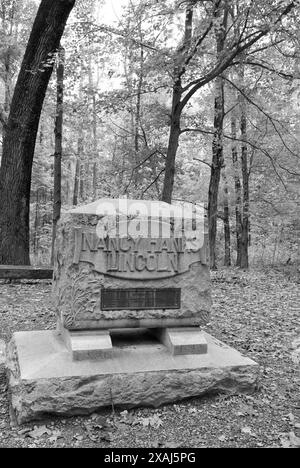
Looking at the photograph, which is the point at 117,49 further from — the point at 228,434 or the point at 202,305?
the point at 228,434

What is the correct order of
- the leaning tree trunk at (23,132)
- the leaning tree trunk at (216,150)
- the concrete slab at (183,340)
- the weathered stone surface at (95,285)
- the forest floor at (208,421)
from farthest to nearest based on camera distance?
1. the leaning tree trunk at (216,150)
2. the leaning tree trunk at (23,132)
3. the concrete slab at (183,340)
4. the weathered stone surface at (95,285)
5. the forest floor at (208,421)

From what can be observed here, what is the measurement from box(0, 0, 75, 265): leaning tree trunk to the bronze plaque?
5.10m

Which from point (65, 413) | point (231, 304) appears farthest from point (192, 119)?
point (65, 413)

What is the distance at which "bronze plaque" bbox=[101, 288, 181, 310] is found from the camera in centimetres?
396

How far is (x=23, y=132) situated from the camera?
27.9 ft

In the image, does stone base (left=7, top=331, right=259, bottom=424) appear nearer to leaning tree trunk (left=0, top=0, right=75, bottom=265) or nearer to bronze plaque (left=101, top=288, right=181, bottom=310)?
bronze plaque (left=101, top=288, right=181, bottom=310)

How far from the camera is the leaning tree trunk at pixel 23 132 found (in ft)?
27.5

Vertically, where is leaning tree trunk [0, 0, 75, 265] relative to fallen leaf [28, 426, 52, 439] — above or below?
above

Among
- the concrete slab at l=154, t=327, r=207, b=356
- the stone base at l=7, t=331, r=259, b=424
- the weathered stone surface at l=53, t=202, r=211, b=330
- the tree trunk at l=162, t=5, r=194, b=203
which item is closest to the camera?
the stone base at l=7, t=331, r=259, b=424

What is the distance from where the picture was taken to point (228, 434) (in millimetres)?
3301

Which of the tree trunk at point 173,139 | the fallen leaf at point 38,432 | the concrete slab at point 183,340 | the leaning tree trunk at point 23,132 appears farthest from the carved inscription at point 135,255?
the tree trunk at point 173,139

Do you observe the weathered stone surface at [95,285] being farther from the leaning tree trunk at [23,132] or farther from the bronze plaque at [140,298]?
the leaning tree trunk at [23,132]

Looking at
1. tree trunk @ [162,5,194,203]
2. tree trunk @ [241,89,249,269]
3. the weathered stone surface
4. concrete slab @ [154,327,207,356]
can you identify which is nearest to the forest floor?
concrete slab @ [154,327,207,356]

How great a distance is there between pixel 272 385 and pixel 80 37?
9101 mm
